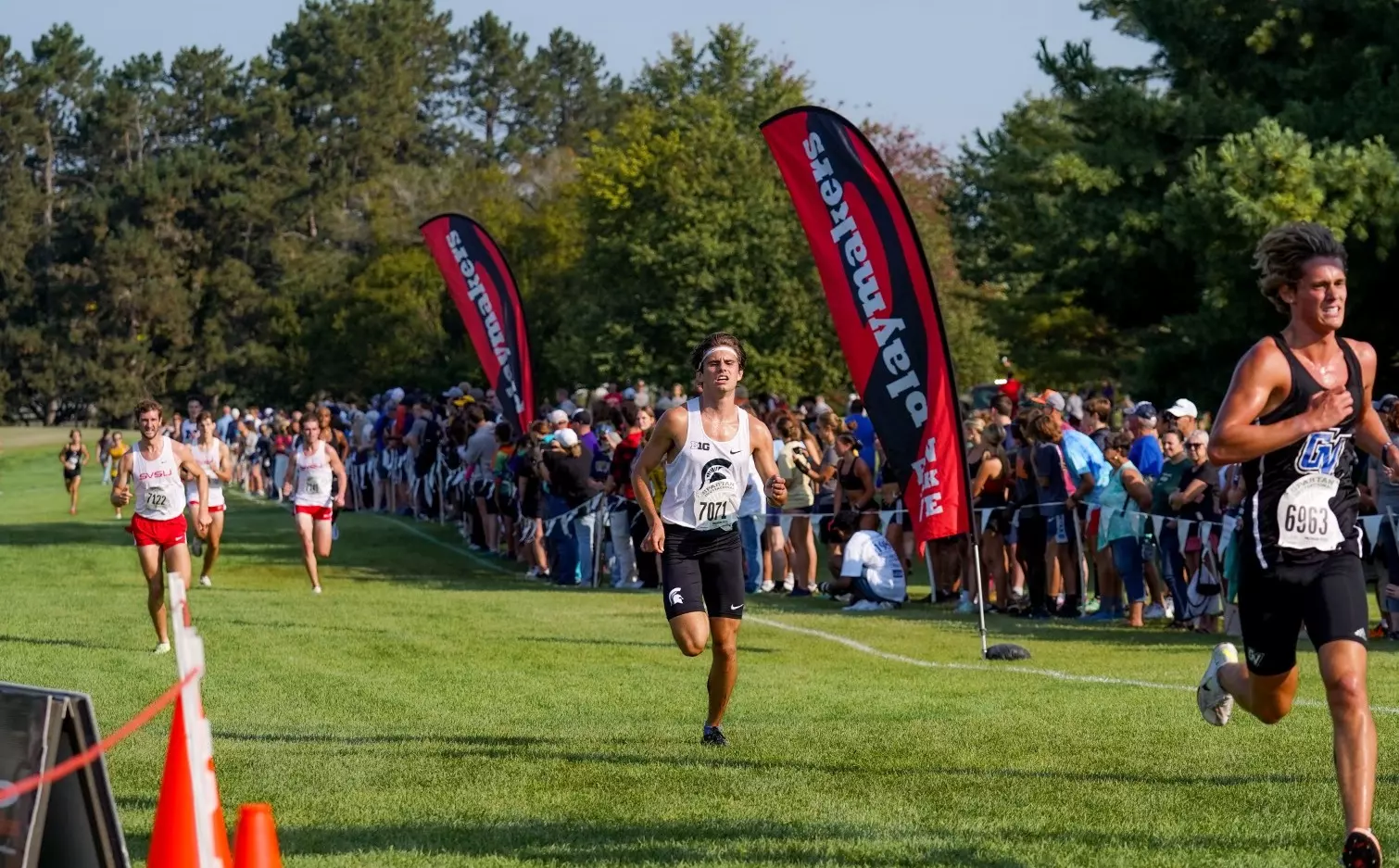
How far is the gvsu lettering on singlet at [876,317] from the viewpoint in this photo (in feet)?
48.5

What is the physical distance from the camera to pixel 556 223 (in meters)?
75.1

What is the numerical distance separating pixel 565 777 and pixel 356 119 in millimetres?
101014

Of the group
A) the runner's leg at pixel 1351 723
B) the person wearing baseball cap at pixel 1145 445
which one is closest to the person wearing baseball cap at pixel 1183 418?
the person wearing baseball cap at pixel 1145 445

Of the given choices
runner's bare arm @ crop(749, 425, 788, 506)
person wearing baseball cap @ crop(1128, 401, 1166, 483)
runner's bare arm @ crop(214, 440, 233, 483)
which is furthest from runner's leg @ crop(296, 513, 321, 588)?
runner's bare arm @ crop(749, 425, 788, 506)

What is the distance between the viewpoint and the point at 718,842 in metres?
7.17

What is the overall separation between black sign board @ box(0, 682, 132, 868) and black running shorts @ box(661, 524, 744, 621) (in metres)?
4.70

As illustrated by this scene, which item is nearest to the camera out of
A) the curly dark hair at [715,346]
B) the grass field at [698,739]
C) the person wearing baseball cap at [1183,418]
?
the grass field at [698,739]

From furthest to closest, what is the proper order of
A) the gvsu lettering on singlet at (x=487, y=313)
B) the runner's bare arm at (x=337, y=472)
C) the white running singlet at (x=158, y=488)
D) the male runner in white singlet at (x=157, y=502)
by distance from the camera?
the gvsu lettering on singlet at (x=487, y=313)
the runner's bare arm at (x=337, y=472)
the white running singlet at (x=158, y=488)
the male runner in white singlet at (x=157, y=502)

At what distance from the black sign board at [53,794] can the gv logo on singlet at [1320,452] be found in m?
3.69

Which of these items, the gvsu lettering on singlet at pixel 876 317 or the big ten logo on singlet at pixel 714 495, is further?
the gvsu lettering on singlet at pixel 876 317

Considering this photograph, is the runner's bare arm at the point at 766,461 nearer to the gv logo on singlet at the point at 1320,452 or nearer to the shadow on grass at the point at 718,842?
the shadow on grass at the point at 718,842

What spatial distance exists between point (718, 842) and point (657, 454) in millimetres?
3275

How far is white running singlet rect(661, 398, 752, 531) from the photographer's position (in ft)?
32.8

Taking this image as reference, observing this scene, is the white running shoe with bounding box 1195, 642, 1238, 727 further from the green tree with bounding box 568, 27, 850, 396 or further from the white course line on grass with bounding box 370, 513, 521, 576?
the green tree with bounding box 568, 27, 850, 396
